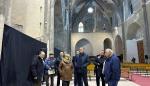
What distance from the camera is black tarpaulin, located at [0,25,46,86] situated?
5.00 metres

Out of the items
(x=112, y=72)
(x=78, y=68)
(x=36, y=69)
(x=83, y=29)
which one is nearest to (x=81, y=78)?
(x=78, y=68)

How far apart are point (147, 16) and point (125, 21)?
8836 millimetres

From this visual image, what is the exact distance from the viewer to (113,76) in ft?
18.5

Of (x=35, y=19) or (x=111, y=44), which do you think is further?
(x=111, y=44)

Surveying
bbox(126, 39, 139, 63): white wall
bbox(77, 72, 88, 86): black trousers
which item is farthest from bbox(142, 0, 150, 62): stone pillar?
bbox(77, 72, 88, 86): black trousers

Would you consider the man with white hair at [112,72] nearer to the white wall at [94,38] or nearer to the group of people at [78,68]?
the group of people at [78,68]

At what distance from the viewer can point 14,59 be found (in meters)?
5.70

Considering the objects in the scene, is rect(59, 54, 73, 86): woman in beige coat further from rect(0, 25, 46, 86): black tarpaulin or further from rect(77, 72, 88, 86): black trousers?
rect(0, 25, 46, 86): black tarpaulin

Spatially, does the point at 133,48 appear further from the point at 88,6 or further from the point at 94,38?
the point at 88,6

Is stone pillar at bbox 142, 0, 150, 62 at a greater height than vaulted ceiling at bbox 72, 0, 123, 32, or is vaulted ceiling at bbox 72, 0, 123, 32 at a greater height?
vaulted ceiling at bbox 72, 0, 123, 32

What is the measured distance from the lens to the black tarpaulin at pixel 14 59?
5004mm

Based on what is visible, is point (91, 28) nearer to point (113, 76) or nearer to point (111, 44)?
point (111, 44)

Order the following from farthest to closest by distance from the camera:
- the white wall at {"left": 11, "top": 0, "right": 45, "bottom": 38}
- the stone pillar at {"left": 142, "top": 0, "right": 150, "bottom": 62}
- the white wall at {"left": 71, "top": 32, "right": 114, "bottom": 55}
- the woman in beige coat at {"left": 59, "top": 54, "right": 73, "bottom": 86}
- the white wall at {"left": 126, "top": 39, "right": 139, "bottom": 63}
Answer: the white wall at {"left": 71, "top": 32, "right": 114, "bottom": 55}, the white wall at {"left": 126, "top": 39, "right": 139, "bottom": 63}, the stone pillar at {"left": 142, "top": 0, "right": 150, "bottom": 62}, the white wall at {"left": 11, "top": 0, "right": 45, "bottom": 38}, the woman in beige coat at {"left": 59, "top": 54, "right": 73, "bottom": 86}

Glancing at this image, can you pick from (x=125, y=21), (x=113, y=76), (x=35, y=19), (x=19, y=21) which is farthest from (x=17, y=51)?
(x=125, y=21)
